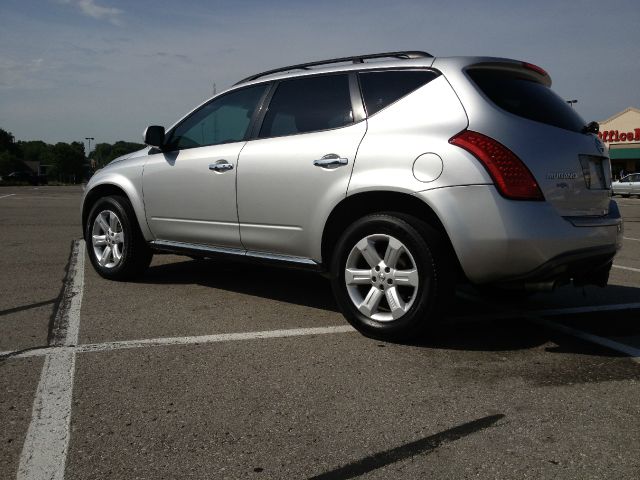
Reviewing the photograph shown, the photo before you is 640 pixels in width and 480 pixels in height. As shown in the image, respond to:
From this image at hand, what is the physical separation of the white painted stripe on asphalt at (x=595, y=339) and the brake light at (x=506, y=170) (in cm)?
108

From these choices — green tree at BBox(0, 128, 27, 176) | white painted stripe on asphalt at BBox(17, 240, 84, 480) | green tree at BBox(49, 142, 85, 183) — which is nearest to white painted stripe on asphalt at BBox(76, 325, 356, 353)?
white painted stripe on asphalt at BBox(17, 240, 84, 480)

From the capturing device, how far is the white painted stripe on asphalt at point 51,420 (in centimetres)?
234

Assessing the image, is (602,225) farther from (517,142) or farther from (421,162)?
(421,162)

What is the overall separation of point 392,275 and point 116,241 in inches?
120

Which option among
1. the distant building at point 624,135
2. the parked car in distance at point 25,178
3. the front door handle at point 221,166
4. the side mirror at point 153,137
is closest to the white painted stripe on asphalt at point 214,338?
the front door handle at point 221,166

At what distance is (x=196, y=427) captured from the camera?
8.84 feet

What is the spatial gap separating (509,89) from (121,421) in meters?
2.93

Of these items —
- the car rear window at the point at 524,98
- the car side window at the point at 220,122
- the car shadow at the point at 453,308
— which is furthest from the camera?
the car side window at the point at 220,122

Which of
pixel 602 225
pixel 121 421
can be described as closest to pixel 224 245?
pixel 121 421

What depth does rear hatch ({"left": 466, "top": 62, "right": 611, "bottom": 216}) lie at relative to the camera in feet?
11.9

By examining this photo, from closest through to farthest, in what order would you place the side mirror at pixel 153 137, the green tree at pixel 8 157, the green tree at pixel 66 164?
the side mirror at pixel 153 137 → the green tree at pixel 8 157 → the green tree at pixel 66 164

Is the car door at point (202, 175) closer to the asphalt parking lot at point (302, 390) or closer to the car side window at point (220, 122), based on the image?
the car side window at point (220, 122)

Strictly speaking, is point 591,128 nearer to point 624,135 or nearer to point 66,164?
point 624,135

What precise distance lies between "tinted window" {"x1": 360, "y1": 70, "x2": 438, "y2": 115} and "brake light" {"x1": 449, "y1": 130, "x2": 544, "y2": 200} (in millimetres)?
665
